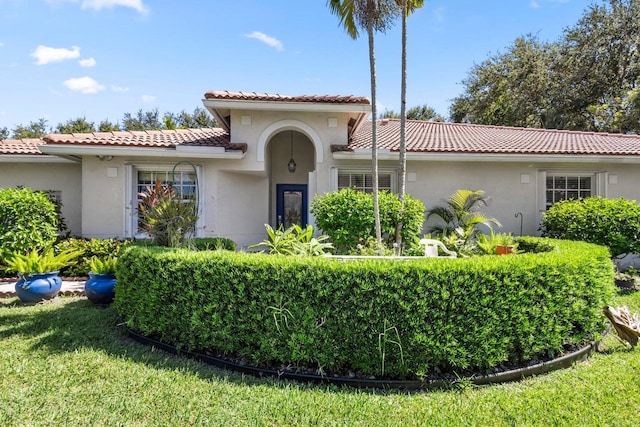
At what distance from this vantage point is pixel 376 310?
14.6 ft

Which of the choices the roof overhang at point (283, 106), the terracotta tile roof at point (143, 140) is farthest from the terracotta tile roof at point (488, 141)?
the terracotta tile roof at point (143, 140)

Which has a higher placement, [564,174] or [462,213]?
[564,174]

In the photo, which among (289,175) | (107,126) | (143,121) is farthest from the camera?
(143,121)

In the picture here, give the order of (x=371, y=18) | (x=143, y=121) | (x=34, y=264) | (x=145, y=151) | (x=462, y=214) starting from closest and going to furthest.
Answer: (x=34, y=264), (x=371, y=18), (x=145, y=151), (x=462, y=214), (x=143, y=121)

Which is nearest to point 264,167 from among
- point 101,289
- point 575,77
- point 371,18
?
point 371,18

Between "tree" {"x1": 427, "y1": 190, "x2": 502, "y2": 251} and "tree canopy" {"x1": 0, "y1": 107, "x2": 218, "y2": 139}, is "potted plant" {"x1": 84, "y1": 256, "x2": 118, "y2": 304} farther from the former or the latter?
"tree canopy" {"x1": 0, "y1": 107, "x2": 218, "y2": 139}

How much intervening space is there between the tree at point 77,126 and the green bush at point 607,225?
40.7 meters

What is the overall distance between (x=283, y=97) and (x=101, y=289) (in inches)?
283

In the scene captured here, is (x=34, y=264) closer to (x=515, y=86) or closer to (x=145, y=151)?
(x=145, y=151)

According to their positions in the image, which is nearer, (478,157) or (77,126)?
(478,157)

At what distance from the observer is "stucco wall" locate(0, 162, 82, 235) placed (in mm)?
12203

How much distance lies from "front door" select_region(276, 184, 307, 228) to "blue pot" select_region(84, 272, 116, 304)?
25.6 feet

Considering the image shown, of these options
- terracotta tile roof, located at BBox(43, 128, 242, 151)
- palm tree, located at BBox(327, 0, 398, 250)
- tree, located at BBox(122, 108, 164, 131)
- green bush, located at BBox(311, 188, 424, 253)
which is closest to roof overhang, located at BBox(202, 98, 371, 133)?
terracotta tile roof, located at BBox(43, 128, 242, 151)

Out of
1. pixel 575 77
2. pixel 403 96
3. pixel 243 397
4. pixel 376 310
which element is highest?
pixel 575 77
